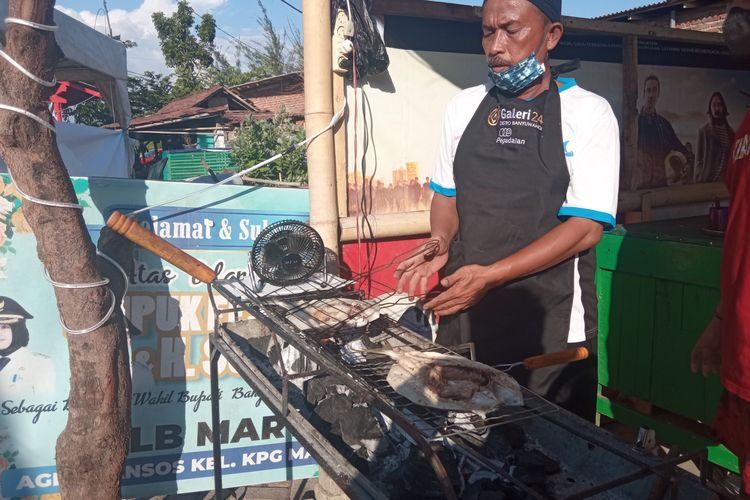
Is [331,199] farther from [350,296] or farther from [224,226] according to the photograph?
[350,296]

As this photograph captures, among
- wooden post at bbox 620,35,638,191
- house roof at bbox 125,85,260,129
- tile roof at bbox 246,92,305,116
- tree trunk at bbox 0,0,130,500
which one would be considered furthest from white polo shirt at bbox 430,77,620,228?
tile roof at bbox 246,92,305,116

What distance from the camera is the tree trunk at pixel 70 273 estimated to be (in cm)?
271

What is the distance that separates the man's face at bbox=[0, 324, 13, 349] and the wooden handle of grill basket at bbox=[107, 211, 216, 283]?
106 cm

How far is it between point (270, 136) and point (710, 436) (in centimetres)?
1002

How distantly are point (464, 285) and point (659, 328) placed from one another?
2089 millimetres

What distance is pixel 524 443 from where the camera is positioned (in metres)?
2.00

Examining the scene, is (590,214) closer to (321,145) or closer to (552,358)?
(552,358)

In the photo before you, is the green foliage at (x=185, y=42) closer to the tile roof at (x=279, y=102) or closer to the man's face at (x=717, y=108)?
the tile roof at (x=279, y=102)

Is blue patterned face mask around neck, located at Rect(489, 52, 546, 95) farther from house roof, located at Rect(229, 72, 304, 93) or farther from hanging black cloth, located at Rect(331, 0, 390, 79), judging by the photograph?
house roof, located at Rect(229, 72, 304, 93)

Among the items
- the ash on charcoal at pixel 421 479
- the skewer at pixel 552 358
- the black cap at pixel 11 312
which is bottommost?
the ash on charcoal at pixel 421 479

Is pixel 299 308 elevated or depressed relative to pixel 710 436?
elevated

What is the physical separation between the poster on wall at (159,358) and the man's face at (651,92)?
3.58 metres

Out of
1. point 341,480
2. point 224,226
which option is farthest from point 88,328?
point 341,480

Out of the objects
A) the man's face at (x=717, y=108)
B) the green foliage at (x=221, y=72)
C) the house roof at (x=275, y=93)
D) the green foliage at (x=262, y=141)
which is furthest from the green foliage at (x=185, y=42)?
the man's face at (x=717, y=108)
